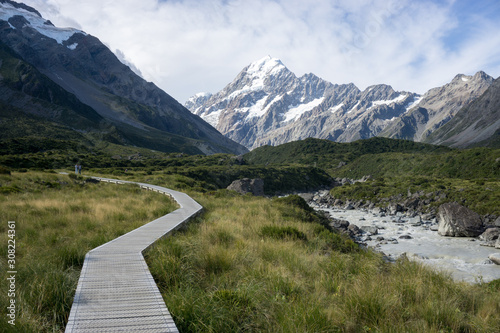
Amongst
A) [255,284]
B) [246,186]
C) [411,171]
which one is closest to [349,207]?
[246,186]

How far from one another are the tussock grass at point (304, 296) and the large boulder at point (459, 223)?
22214mm

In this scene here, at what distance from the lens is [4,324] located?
3398 millimetres

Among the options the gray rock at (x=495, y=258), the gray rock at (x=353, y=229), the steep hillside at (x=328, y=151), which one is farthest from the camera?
the steep hillside at (x=328, y=151)

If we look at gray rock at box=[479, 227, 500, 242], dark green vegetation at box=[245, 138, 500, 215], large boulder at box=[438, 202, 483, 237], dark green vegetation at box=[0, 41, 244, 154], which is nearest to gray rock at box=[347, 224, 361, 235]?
large boulder at box=[438, 202, 483, 237]

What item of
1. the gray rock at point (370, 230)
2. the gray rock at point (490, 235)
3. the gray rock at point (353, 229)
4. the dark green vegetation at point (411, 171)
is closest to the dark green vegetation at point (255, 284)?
the gray rock at point (353, 229)

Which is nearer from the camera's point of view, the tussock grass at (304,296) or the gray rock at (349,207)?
the tussock grass at (304,296)

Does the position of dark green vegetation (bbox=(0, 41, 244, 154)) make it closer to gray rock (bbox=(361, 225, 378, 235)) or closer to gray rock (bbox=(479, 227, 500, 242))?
gray rock (bbox=(361, 225, 378, 235))

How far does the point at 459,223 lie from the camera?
23766 millimetres

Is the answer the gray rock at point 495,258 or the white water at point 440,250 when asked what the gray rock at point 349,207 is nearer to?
the white water at point 440,250

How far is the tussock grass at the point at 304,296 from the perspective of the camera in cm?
389

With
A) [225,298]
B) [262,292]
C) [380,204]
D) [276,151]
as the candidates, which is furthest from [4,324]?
[276,151]

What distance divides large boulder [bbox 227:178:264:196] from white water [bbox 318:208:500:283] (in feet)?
73.9

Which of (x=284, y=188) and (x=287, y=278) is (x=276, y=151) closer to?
(x=284, y=188)

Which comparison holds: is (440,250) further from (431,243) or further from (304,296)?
(304,296)
